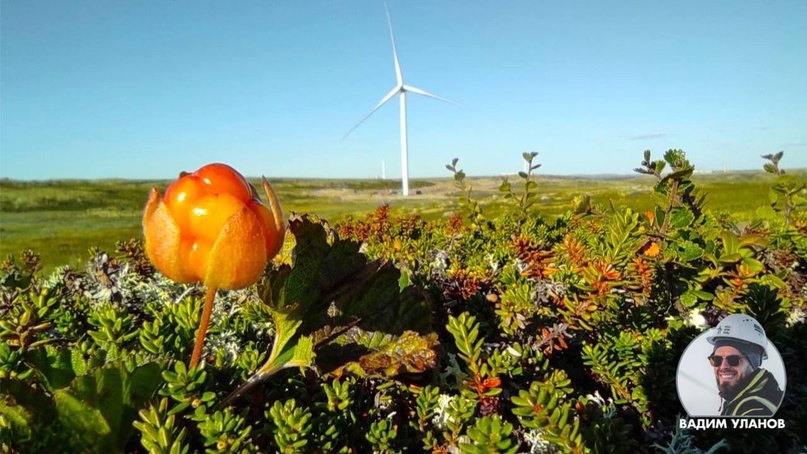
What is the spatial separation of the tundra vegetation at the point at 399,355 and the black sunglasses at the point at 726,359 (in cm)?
10

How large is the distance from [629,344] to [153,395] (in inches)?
50.9

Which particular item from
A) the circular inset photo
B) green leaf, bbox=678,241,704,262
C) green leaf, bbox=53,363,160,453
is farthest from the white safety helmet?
green leaf, bbox=53,363,160,453

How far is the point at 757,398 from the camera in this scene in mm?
1461

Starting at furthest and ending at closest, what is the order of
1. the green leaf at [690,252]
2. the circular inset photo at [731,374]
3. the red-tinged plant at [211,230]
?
the green leaf at [690,252]
the circular inset photo at [731,374]
the red-tinged plant at [211,230]

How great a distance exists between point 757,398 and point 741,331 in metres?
0.19

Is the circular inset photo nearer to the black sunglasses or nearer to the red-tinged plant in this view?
the black sunglasses

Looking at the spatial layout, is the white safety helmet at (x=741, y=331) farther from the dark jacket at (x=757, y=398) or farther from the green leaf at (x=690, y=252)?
the green leaf at (x=690, y=252)

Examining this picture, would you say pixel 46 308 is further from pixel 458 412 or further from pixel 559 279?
pixel 559 279

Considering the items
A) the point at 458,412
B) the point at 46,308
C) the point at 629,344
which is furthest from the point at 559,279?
the point at 46,308

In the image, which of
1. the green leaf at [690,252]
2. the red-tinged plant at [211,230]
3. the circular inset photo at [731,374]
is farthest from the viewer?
the green leaf at [690,252]

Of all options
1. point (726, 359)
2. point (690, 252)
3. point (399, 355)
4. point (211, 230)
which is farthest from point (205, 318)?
point (690, 252)

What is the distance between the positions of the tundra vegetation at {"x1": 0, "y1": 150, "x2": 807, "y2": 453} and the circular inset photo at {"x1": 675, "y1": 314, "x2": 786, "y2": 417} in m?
0.06

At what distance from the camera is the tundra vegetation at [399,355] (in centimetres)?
102

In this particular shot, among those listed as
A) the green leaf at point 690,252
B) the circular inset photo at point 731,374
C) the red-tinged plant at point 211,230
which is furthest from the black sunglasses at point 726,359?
the red-tinged plant at point 211,230
